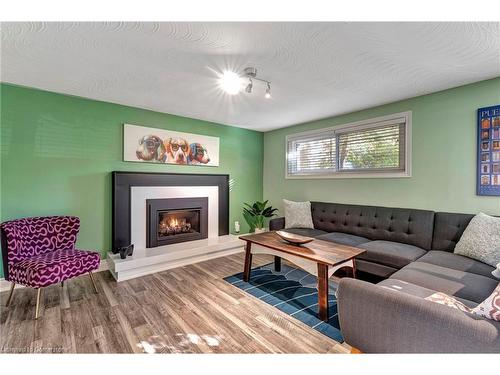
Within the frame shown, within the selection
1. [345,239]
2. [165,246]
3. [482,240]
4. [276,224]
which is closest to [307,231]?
[276,224]

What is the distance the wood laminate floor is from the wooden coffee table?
1.04 ft

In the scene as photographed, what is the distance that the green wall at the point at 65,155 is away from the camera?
2.50 metres

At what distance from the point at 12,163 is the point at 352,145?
4.27 metres

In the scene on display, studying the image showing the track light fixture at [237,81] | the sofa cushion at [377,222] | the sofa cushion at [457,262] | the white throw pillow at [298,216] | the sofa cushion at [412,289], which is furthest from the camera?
the white throw pillow at [298,216]

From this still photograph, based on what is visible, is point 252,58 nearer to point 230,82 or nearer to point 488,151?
point 230,82

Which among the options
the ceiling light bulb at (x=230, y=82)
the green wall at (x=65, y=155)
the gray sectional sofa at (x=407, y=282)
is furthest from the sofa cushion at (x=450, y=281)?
the green wall at (x=65, y=155)

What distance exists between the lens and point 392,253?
238cm

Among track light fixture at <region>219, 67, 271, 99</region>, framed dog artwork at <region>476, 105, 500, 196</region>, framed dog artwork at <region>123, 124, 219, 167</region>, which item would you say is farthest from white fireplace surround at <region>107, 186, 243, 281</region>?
framed dog artwork at <region>476, 105, 500, 196</region>

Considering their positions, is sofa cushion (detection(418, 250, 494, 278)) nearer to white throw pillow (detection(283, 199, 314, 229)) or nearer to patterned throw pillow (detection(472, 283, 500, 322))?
patterned throw pillow (detection(472, 283, 500, 322))

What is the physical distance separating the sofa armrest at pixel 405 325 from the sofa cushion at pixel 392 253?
1401 mm

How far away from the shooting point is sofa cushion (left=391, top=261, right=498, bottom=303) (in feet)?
5.13

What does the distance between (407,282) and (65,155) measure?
12.3 ft

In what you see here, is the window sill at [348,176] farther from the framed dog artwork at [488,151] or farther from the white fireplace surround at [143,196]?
the white fireplace surround at [143,196]
